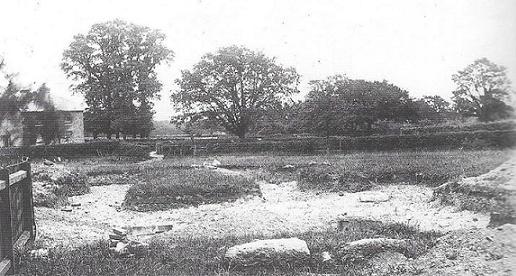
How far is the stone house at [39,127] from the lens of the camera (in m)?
41.3

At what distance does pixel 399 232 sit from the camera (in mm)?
8031

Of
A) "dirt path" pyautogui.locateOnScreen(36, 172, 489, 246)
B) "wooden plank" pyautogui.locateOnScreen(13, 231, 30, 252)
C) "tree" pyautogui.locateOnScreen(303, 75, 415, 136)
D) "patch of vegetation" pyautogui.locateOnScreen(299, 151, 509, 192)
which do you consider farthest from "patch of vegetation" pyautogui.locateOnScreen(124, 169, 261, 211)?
"tree" pyautogui.locateOnScreen(303, 75, 415, 136)

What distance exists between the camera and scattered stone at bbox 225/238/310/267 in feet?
18.4

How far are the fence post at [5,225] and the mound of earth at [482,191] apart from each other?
28.5 feet

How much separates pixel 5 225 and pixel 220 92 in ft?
112

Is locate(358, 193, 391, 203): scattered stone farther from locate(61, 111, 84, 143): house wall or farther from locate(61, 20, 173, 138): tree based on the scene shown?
locate(61, 111, 84, 143): house wall

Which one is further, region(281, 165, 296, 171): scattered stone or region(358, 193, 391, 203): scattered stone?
region(281, 165, 296, 171): scattered stone

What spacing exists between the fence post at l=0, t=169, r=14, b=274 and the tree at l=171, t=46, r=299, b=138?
33.3 m

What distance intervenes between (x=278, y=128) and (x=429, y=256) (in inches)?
1692

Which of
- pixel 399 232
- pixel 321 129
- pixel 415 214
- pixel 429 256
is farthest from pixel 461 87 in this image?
pixel 321 129

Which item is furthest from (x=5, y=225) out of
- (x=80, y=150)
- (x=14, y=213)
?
(x=80, y=150)

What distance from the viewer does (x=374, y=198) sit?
13.2 meters

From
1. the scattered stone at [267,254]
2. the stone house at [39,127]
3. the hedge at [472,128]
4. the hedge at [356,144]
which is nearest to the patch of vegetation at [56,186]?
the scattered stone at [267,254]

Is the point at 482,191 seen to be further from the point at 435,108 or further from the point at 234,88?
the point at 435,108
